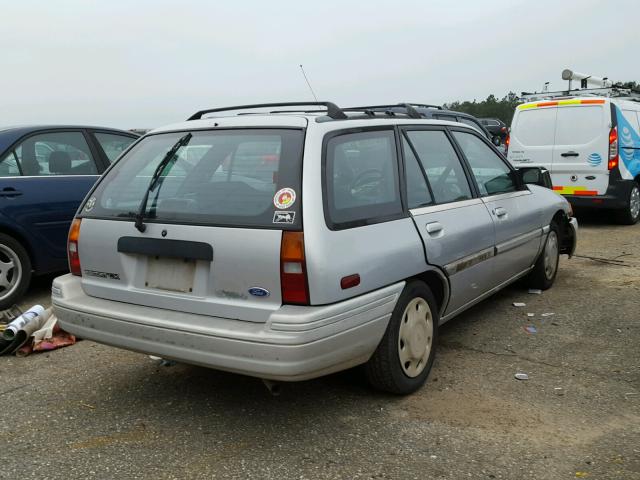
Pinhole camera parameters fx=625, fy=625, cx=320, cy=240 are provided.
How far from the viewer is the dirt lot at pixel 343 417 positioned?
111 inches

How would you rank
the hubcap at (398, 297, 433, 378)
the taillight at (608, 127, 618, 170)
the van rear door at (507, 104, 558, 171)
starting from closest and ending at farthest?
the hubcap at (398, 297, 433, 378)
the taillight at (608, 127, 618, 170)
the van rear door at (507, 104, 558, 171)

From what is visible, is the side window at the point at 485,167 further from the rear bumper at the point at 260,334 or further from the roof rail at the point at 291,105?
the rear bumper at the point at 260,334

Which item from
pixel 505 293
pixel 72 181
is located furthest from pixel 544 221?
pixel 72 181

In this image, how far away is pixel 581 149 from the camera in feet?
30.3

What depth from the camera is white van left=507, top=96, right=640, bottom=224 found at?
9.10 m

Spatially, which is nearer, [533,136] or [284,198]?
[284,198]

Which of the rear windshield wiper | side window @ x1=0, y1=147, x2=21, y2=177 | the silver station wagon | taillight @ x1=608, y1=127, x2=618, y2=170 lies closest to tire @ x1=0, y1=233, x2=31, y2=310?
side window @ x1=0, y1=147, x2=21, y2=177

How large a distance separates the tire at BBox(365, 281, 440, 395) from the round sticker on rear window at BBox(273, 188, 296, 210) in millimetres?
861

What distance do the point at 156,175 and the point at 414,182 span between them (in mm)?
1486

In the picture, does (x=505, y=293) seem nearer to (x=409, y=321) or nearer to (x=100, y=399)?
(x=409, y=321)

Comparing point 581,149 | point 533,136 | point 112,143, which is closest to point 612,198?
point 581,149

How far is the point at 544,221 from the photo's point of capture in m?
5.43

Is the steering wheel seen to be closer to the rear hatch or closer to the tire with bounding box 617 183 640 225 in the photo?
the rear hatch

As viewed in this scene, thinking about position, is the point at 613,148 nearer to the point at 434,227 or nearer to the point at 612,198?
the point at 612,198
